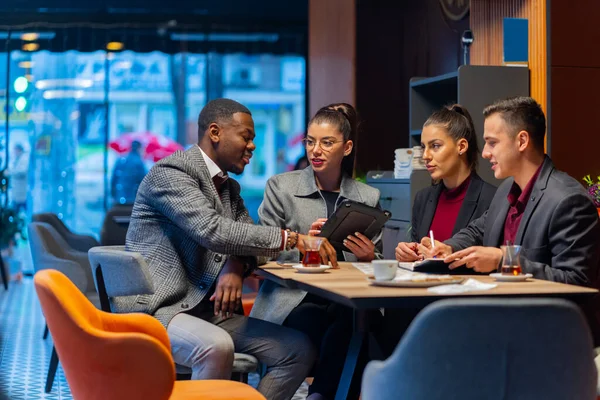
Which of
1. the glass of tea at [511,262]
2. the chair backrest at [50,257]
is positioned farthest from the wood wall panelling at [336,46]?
the glass of tea at [511,262]

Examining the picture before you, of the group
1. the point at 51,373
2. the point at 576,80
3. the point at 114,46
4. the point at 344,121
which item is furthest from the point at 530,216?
the point at 114,46

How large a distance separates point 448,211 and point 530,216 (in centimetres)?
92

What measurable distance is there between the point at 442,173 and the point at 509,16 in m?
2.11

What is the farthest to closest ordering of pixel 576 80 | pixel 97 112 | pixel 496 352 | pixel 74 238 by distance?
pixel 97 112 < pixel 74 238 < pixel 576 80 < pixel 496 352

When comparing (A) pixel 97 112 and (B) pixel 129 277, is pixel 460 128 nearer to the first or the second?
(B) pixel 129 277

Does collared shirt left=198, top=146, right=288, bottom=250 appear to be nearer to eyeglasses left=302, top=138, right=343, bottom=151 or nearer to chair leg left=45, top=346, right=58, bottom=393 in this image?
eyeglasses left=302, top=138, right=343, bottom=151

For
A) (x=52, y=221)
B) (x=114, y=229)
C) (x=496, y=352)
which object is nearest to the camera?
(x=496, y=352)

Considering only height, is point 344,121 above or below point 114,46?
below

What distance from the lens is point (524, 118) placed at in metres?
3.12

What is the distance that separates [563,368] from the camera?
6.38 ft

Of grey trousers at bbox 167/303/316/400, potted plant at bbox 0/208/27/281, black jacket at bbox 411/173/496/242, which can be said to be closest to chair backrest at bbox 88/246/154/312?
grey trousers at bbox 167/303/316/400

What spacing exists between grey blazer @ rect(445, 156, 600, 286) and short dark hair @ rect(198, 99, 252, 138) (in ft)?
3.99

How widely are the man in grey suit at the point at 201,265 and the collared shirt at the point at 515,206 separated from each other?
660mm

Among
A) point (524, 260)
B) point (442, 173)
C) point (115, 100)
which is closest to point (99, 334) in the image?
point (524, 260)
